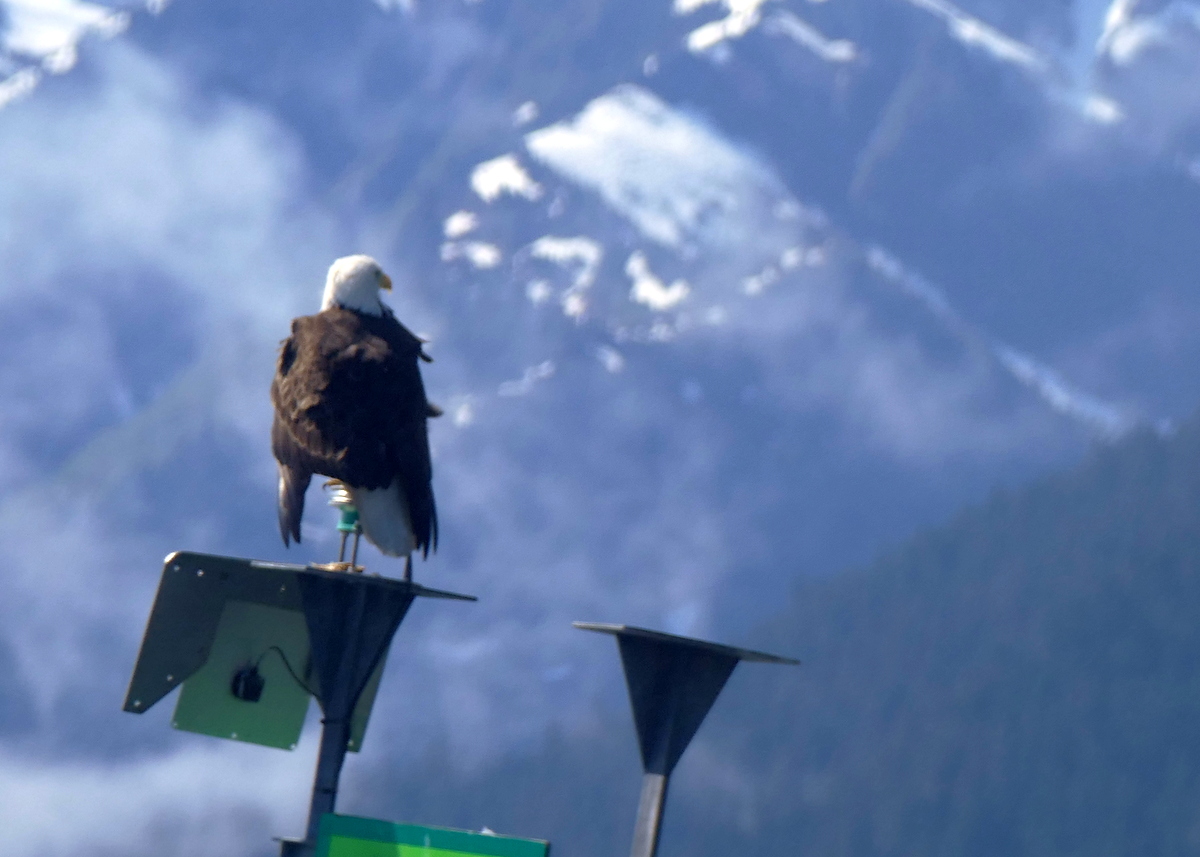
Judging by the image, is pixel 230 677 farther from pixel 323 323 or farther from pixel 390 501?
pixel 323 323

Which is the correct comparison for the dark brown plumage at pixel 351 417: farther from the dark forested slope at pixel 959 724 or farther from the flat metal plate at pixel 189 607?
the dark forested slope at pixel 959 724

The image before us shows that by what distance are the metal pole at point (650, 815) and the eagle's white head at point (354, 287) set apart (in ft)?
14.7

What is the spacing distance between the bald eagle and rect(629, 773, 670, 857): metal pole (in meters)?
3.01

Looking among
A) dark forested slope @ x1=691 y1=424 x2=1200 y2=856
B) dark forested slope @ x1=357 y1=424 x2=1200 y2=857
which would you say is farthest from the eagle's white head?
dark forested slope @ x1=691 y1=424 x2=1200 y2=856

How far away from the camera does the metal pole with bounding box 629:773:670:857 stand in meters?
7.55

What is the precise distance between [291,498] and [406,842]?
3.88 m

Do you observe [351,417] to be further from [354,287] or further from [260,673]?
[260,673]

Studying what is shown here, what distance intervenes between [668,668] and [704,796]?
175 metres

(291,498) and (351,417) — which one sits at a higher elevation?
(351,417)

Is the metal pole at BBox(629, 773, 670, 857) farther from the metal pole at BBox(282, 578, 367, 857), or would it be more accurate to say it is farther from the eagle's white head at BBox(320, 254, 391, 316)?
the eagle's white head at BBox(320, 254, 391, 316)

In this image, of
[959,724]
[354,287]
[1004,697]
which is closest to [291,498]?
[354,287]

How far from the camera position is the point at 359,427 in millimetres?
10195

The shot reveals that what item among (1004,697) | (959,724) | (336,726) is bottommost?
(336,726)

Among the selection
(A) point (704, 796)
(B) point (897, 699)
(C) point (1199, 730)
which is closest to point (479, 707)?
(A) point (704, 796)
